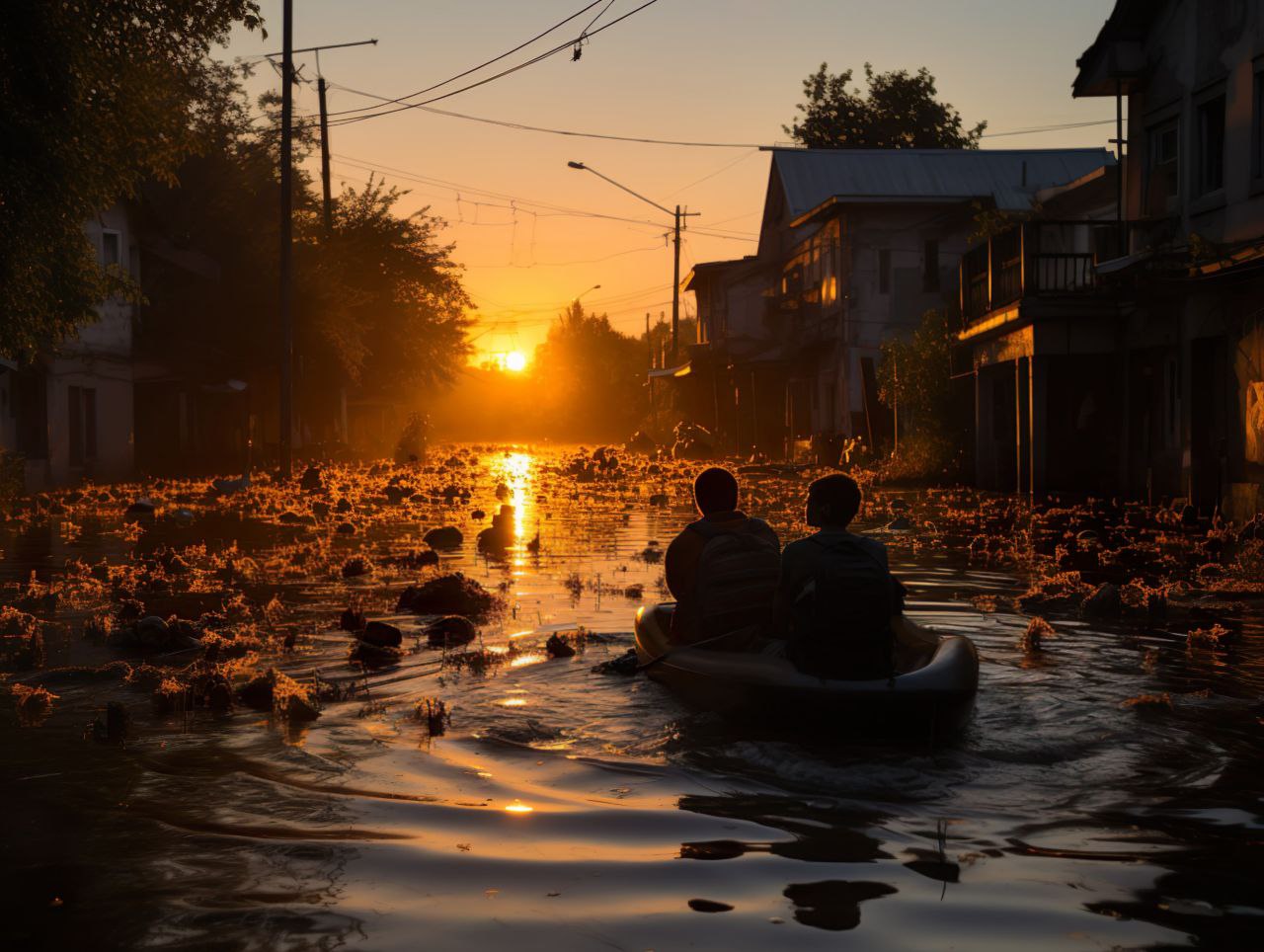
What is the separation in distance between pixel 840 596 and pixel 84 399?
32.6 meters

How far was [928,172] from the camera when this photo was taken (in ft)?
165

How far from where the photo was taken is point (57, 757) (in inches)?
283

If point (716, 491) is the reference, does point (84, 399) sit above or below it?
above

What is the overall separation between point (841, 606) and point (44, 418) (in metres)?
29.6

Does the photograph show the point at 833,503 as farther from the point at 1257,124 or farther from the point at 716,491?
the point at 1257,124

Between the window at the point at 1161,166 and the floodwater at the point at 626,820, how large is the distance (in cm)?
1488

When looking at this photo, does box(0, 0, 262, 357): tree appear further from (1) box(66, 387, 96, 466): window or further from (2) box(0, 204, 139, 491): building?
(1) box(66, 387, 96, 466): window

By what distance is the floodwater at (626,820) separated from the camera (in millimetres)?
4770

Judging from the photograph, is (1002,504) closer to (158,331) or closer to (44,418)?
(44,418)

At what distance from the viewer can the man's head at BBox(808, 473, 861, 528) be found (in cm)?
757

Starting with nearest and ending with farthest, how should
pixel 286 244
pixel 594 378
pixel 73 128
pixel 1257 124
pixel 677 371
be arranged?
pixel 73 128, pixel 1257 124, pixel 286 244, pixel 677 371, pixel 594 378

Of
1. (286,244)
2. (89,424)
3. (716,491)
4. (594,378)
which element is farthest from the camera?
(594,378)

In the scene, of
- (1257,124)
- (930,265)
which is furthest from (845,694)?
(930,265)

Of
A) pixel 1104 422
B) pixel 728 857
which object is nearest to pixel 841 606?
pixel 728 857
